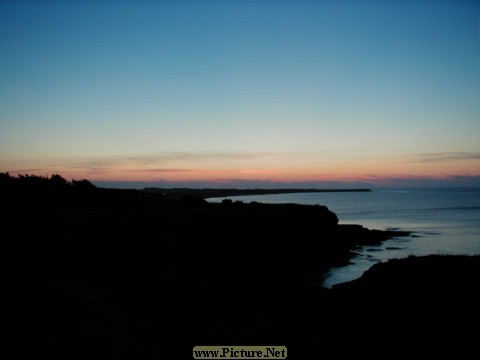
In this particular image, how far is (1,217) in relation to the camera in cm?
1680

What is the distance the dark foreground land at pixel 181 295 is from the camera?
8297 millimetres

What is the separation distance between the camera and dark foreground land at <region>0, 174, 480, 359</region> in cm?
830

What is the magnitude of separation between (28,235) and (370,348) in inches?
561

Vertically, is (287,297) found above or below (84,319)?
below

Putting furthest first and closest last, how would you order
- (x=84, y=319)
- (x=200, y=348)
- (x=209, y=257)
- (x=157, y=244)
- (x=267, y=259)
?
(x=267, y=259), (x=209, y=257), (x=157, y=244), (x=84, y=319), (x=200, y=348)

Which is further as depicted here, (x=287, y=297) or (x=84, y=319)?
(x=287, y=297)

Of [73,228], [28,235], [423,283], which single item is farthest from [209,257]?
[423,283]

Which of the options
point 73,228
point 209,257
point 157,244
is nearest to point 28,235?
point 73,228

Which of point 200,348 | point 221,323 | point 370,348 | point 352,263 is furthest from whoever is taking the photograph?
point 352,263

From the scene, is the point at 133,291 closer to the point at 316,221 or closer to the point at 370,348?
the point at 370,348

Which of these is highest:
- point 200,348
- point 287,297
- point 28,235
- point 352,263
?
point 28,235

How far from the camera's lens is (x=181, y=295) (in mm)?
12383

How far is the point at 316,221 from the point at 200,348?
1146 inches

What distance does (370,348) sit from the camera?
9102 mm
